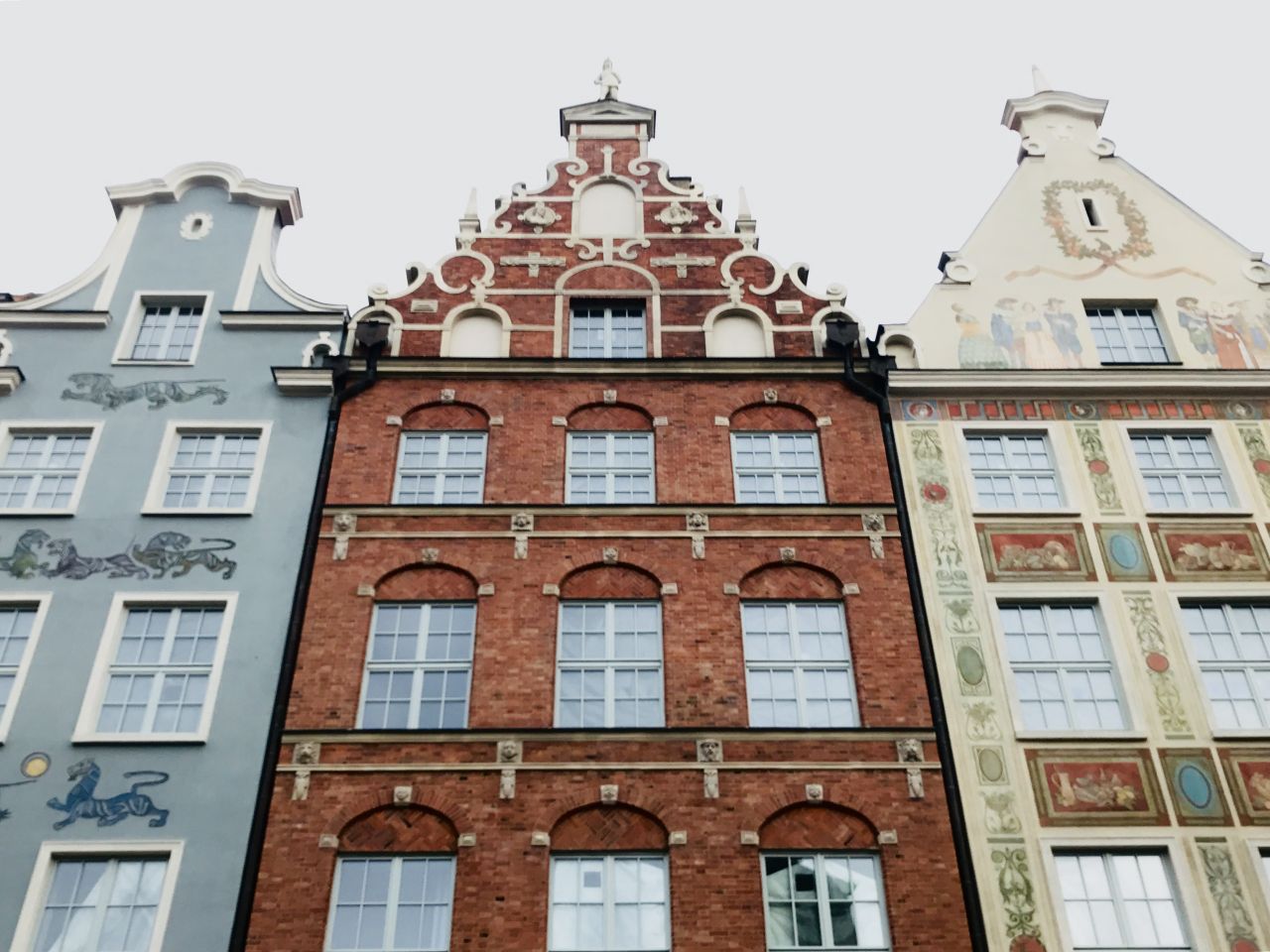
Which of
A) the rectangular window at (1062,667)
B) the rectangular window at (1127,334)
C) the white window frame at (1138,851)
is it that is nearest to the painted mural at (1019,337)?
the rectangular window at (1127,334)

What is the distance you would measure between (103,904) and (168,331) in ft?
31.0

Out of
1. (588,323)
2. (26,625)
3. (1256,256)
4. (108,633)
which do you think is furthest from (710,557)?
(1256,256)

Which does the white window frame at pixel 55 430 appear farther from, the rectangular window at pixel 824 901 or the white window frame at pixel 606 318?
the rectangular window at pixel 824 901

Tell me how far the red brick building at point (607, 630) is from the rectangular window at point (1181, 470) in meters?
3.98

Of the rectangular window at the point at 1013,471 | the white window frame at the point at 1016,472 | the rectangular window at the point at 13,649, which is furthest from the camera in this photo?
the rectangular window at the point at 1013,471

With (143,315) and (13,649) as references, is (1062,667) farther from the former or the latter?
(143,315)

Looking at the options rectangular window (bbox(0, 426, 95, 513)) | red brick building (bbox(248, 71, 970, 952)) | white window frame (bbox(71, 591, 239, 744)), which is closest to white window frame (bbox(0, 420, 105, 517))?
rectangular window (bbox(0, 426, 95, 513))

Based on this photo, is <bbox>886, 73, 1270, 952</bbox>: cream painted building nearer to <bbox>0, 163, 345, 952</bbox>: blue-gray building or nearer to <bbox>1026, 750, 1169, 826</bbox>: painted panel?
<bbox>1026, 750, 1169, 826</bbox>: painted panel

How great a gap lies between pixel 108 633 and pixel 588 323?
8556 millimetres

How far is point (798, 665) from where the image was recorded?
659 inches

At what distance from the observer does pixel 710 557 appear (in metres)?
17.7

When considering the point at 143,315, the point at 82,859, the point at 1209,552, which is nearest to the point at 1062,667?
the point at 1209,552

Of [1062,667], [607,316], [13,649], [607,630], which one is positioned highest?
[607,316]

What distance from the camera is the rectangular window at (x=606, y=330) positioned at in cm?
2056
